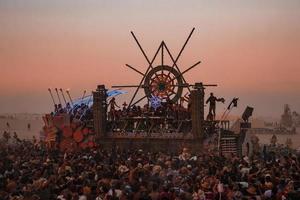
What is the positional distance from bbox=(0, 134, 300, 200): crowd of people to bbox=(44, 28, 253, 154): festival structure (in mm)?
7489

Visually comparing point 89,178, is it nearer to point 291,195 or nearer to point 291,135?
point 291,195

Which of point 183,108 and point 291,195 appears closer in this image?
point 291,195

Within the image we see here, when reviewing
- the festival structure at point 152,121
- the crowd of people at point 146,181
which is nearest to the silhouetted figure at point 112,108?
the festival structure at point 152,121

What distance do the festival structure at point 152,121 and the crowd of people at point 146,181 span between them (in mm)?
7489

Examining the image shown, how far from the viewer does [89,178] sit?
612 inches

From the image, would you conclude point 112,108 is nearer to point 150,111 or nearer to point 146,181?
point 150,111

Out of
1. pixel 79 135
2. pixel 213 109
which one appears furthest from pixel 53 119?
pixel 213 109

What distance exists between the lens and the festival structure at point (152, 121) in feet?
89.9

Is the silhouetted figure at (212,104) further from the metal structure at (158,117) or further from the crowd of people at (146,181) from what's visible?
the crowd of people at (146,181)

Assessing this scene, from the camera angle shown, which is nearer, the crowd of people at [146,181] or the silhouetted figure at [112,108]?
the crowd of people at [146,181]

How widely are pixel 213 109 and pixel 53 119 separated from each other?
7690 millimetres

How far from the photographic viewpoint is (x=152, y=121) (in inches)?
1111

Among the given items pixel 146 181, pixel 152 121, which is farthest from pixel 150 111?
pixel 146 181

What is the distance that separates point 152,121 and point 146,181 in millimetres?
13658
